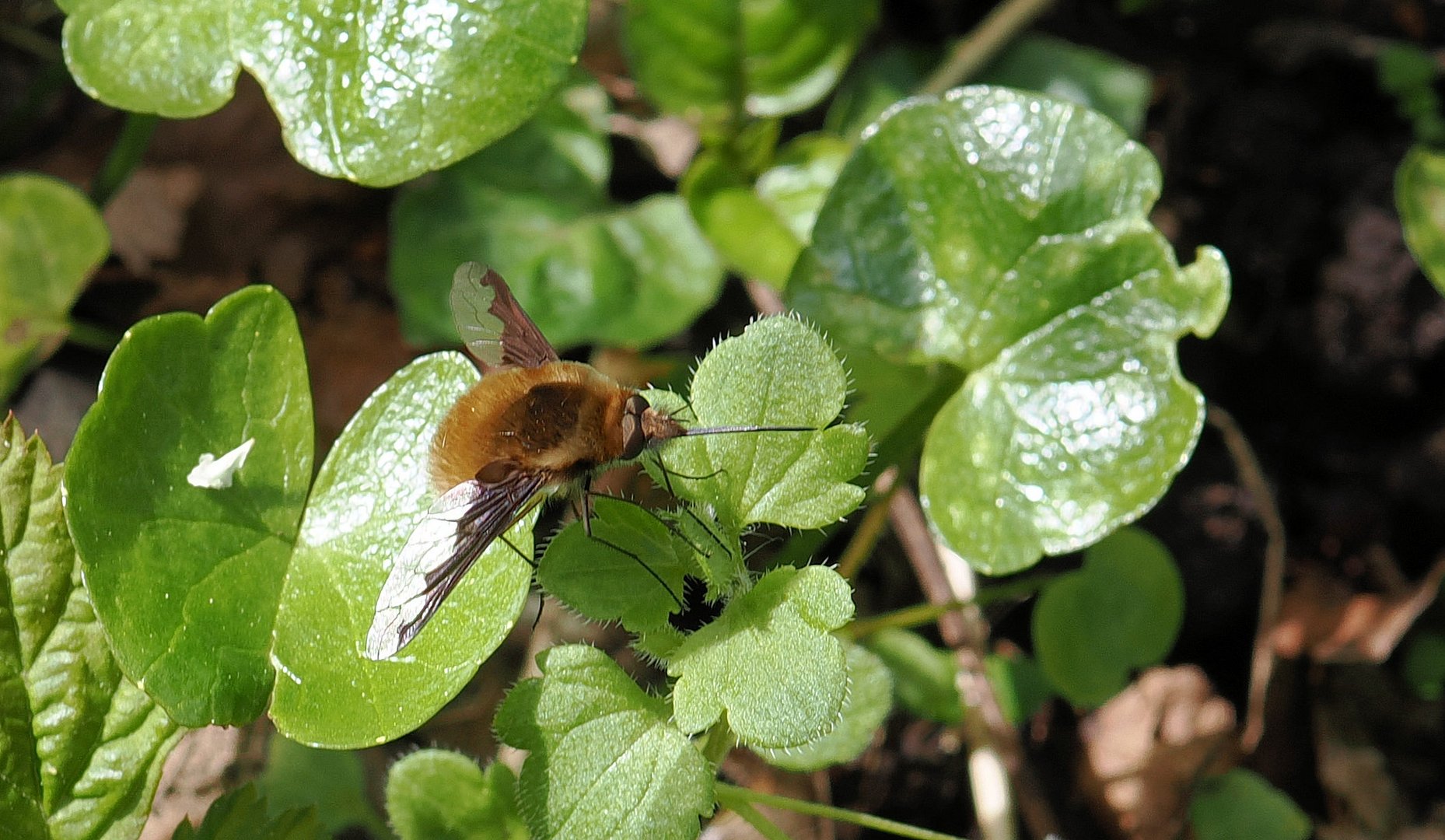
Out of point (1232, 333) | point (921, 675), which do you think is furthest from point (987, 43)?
point (921, 675)

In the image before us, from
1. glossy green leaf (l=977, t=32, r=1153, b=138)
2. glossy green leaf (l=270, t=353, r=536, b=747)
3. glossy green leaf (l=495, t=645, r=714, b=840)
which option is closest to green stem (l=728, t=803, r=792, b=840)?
glossy green leaf (l=495, t=645, r=714, b=840)

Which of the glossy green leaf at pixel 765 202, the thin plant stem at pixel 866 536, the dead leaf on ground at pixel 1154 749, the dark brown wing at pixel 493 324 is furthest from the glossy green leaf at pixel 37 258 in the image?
the dead leaf on ground at pixel 1154 749

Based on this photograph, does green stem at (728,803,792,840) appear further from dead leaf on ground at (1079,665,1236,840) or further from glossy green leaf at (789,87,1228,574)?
dead leaf on ground at (1079,665,1236,840)

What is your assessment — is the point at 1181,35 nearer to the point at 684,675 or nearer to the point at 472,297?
the point at 472,297

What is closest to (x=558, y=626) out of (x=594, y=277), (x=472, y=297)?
(x=594, y=277)

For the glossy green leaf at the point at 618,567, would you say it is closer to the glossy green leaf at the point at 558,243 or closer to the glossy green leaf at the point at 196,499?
the glossy green leaf at the point at 196,499

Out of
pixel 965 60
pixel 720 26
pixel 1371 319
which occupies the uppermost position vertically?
pixel 720 26
